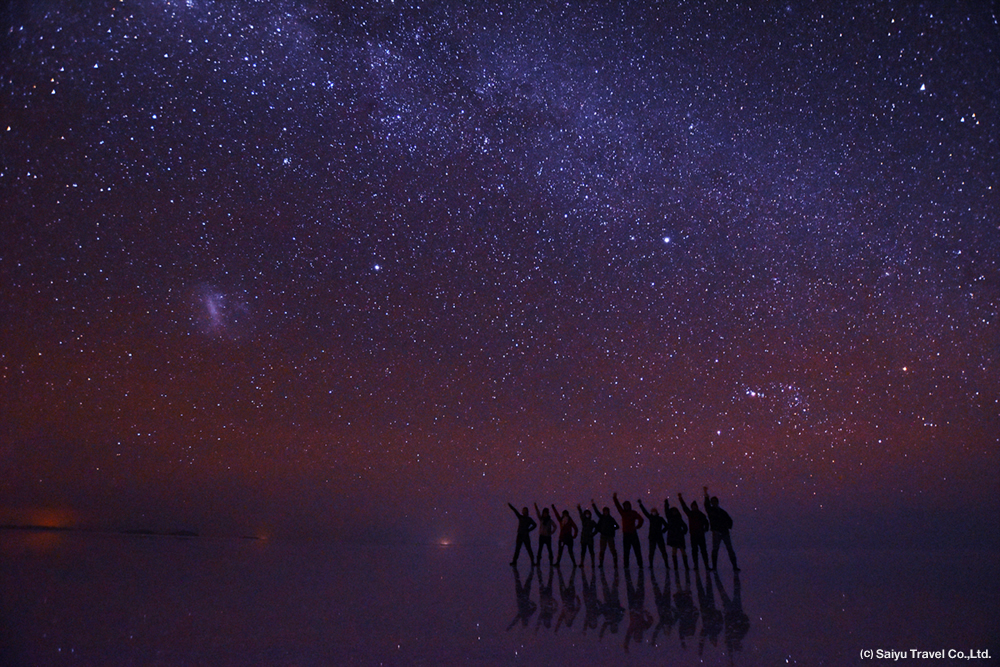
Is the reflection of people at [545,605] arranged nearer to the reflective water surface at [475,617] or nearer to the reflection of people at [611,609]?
the reflective water surface at [475,617]

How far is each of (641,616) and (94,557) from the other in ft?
38.7

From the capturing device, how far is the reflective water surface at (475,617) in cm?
444

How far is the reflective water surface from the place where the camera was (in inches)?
175

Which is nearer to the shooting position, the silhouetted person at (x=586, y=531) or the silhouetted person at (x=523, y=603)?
the silhouetted person at (x=523, y=603)

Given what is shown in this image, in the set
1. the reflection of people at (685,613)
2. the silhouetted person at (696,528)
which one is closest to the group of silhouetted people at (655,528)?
the silhouetted person at (696,528)

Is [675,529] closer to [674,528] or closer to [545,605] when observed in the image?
[674,528]

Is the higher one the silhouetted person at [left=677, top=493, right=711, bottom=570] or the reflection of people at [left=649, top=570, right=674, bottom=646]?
the silhouetted person at [left=677, top=493, right=711, bottom=570]

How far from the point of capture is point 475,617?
238 inches

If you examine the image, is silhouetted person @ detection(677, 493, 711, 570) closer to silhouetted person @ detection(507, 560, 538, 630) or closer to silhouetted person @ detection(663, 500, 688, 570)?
silhouetted person @ detection(663, 500, 688, 570)

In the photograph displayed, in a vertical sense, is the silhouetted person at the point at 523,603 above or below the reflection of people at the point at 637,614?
below

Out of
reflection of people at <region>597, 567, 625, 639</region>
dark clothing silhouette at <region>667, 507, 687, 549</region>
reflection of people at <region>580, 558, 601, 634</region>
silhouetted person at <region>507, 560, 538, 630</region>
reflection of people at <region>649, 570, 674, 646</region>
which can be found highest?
dark clothing silhouette at <region>667, 507, 687, 549</region>

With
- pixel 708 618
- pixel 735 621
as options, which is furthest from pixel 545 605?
pixel 735 621

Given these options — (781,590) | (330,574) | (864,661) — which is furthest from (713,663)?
(330,574)

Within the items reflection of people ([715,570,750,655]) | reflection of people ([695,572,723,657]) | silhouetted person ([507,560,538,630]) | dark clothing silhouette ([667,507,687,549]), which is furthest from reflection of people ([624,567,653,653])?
dark clothing silhouette ([667,507,687,549])
